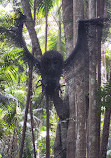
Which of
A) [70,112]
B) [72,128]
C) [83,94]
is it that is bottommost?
[72,128]

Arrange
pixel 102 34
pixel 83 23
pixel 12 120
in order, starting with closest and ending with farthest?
pixel 83 23, pixel 102 34, pixel 12 120

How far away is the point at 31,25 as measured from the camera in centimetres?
649

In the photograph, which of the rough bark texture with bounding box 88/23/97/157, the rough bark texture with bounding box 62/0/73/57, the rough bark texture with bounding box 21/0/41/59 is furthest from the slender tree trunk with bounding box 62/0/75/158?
the rough bark texture with bounding box 88/23/97/157

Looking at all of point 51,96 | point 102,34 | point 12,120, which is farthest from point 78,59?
point 12,120

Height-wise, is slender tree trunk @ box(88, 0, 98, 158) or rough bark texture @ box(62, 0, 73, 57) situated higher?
rough bark texture @ box(62, 0, 73, 57)

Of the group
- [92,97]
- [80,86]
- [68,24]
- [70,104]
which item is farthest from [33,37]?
[92,97]

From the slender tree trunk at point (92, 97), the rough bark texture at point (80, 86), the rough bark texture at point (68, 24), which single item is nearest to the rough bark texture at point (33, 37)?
the rough bark texture at point (68, 24)

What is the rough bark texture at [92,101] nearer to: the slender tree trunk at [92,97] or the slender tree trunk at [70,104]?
the slender tree trunk at [92,97]

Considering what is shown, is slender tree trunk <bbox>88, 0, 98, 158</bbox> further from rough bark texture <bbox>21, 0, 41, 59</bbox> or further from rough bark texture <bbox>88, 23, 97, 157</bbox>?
rough bark texture <bbox>21, 0, 41, 59</bbox>

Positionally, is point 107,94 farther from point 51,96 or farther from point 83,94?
point 51,96

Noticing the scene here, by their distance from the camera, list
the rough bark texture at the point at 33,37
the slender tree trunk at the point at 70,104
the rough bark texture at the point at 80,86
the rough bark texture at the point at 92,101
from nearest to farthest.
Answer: the rough bark texture at the point at 92,101 → the rough bark texture at the point at 80,86 → the slender tree trunk at the point at 70,104 → the rough bark texture at the point at 33,37

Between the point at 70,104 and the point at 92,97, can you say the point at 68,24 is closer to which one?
the point at 70,104

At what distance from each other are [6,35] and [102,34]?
2072 mm

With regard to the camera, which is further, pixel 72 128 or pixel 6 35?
pixel 72 128
